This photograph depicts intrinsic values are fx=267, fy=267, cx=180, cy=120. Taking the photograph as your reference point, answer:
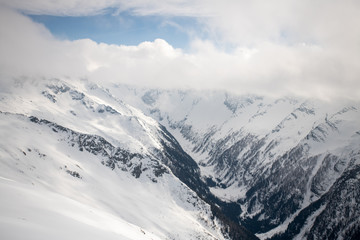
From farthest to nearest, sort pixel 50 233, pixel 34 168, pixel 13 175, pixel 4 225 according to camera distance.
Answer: pixel 34 168
pixel 13 175
pixel 50 233
pixel 4 225

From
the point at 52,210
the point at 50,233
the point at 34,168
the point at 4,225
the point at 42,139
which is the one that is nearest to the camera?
the point at 4,225

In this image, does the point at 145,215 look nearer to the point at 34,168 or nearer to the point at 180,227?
the point at 180,227

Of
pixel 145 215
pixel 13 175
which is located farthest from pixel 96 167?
pixel 13 175

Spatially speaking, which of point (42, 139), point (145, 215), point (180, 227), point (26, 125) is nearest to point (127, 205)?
point (145, 215)

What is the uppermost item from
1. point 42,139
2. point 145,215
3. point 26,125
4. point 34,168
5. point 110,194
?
point 26,125

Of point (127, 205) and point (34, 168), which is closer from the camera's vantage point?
point (34, 168)

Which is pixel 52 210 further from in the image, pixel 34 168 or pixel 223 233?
pixel 223 233

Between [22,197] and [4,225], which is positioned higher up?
[22,197]

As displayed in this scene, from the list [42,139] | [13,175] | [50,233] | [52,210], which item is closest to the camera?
[50,233]

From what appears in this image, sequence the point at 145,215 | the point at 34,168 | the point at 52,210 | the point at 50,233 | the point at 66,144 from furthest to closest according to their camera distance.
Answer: the point at 66,144, the point at 145,215, the point at 34,168, the point at 52,210, the point at 50,233
